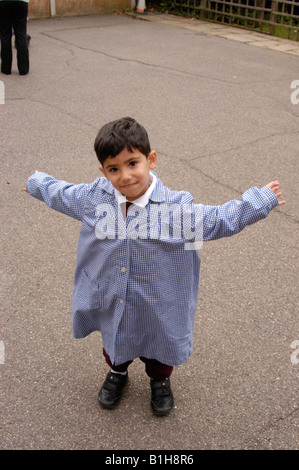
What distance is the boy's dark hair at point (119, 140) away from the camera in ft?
6.53

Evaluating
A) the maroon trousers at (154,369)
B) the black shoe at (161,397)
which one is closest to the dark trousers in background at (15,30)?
the maroon trousers at (154,369)

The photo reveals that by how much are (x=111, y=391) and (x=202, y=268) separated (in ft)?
4.15

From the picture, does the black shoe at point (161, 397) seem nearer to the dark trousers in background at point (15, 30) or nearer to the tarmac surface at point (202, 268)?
the tarmac surface at point (202, 268)

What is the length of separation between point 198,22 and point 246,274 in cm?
962

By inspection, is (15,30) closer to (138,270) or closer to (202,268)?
(202,268)

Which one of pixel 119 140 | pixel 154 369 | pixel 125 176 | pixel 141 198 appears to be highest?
pixel 119 140

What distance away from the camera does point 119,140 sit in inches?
78.2

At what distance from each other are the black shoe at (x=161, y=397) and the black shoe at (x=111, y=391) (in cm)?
15

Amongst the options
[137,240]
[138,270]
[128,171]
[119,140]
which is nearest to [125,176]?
[128,171]

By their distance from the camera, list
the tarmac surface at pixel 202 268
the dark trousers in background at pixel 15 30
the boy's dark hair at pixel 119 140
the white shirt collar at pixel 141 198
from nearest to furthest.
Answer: the boy's dark hair at pixel 119 140 → the white shirt collar at pixel 141 198 → the tarmac surface at pixel 202 268 → the dark trousers in background at pixel 15 30

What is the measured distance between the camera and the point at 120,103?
258 inches
